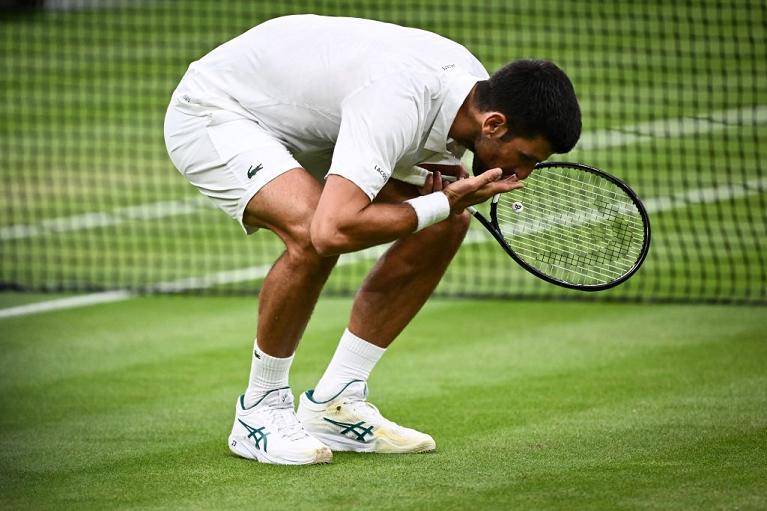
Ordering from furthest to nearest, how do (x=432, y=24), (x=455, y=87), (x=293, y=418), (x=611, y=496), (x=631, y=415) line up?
1. (x=432, y=24)
2. (x=631, y=415)
3. (x=293, y=418)
4. (x=455, y=87)
5. (x=611, y=496)

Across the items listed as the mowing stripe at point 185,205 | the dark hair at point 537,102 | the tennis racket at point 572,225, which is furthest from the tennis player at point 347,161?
the mowing stripe at point 185,205

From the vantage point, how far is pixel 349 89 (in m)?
4.20

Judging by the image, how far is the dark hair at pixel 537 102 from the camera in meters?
4.07

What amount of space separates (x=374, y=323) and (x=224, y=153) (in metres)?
0.80

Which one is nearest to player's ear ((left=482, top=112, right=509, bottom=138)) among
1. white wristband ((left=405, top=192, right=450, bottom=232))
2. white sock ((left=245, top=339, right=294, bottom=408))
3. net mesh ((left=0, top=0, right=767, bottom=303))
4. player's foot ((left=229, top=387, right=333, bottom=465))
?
white wristband ((left=405, top=192, right=450, bottom=232))

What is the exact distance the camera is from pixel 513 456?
14.5 feet

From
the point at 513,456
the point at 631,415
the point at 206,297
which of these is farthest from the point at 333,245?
the point at 206,297

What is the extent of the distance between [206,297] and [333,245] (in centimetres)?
386

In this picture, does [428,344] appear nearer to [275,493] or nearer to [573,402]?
[573,402]

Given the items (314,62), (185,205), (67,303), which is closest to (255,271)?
(67,303)

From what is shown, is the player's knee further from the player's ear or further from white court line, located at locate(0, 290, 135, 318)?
white court line, located at locate(0, 290, 135, 318)

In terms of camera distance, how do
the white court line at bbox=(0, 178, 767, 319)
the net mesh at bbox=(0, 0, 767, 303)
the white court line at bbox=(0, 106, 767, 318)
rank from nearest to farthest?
the white court line at bbox=(0, 178, 767, 319), the white court line at bbox=(0, 106, 767, 318), the net mesh at bbox=(0, 0, 767, 303)

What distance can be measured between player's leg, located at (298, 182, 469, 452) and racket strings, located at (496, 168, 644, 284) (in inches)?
9.2

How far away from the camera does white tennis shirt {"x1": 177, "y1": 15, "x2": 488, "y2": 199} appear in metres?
4.02
